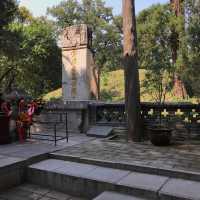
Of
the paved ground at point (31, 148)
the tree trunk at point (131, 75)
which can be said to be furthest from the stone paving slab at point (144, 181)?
the tree trunk at point (131, 75)

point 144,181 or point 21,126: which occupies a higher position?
point 21,126

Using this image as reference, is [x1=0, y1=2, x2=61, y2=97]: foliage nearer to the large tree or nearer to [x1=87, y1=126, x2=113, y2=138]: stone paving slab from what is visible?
the large tree

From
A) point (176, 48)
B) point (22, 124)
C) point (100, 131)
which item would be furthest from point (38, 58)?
point (22, 124)

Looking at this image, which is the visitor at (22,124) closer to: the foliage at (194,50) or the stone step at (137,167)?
the stone step at (137,167)

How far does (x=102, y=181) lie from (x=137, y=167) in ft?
2.56

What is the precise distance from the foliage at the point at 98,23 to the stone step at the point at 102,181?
18.0 meters

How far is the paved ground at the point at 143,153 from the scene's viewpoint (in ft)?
16.6

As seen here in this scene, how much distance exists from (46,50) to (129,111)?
708 inches

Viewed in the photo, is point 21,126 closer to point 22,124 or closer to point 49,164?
point 22,124

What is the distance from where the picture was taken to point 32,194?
462 cm

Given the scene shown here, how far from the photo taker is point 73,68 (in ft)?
31.9

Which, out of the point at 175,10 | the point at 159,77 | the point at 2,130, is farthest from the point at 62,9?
the point at 2,130

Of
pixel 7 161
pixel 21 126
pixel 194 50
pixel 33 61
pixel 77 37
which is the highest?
pixel 33 61

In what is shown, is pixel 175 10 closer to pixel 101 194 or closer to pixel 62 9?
pixel 62 9
